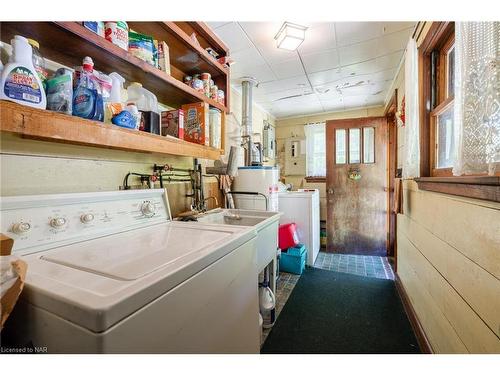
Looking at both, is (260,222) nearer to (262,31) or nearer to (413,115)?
(413,115)

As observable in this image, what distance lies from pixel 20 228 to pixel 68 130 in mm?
337

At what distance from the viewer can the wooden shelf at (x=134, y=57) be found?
0.78 meters

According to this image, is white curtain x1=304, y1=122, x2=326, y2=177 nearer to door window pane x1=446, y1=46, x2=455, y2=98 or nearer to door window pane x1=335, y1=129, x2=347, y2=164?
door window pane x1=335, y1=129, x2=347, y2=164

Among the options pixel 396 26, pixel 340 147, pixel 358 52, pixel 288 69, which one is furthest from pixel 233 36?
pixel 340 147

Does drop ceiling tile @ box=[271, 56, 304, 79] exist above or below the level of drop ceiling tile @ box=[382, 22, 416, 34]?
below

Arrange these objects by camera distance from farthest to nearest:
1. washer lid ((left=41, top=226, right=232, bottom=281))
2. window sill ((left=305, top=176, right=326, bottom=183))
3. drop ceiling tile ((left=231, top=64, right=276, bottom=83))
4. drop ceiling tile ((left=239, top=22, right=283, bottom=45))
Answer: window sill ((left=305, top=176, right=326, bottom=183)) → drop ceiling tile ((left=231, top=64, right=276, bottom=83)) → drop ceiling tile ((left=239, top=22, right=283, bottom=45)) → washer lid ((left=41, top=226, right=232, bottom=281))

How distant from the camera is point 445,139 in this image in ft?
4.82

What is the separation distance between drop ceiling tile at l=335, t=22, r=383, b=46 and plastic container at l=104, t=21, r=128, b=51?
1459mm

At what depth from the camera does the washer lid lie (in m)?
0.59

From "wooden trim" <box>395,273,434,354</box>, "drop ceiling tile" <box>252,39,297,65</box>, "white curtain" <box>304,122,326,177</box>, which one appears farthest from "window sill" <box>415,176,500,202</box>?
"white curtain" <box>304,122,326,177</box>
